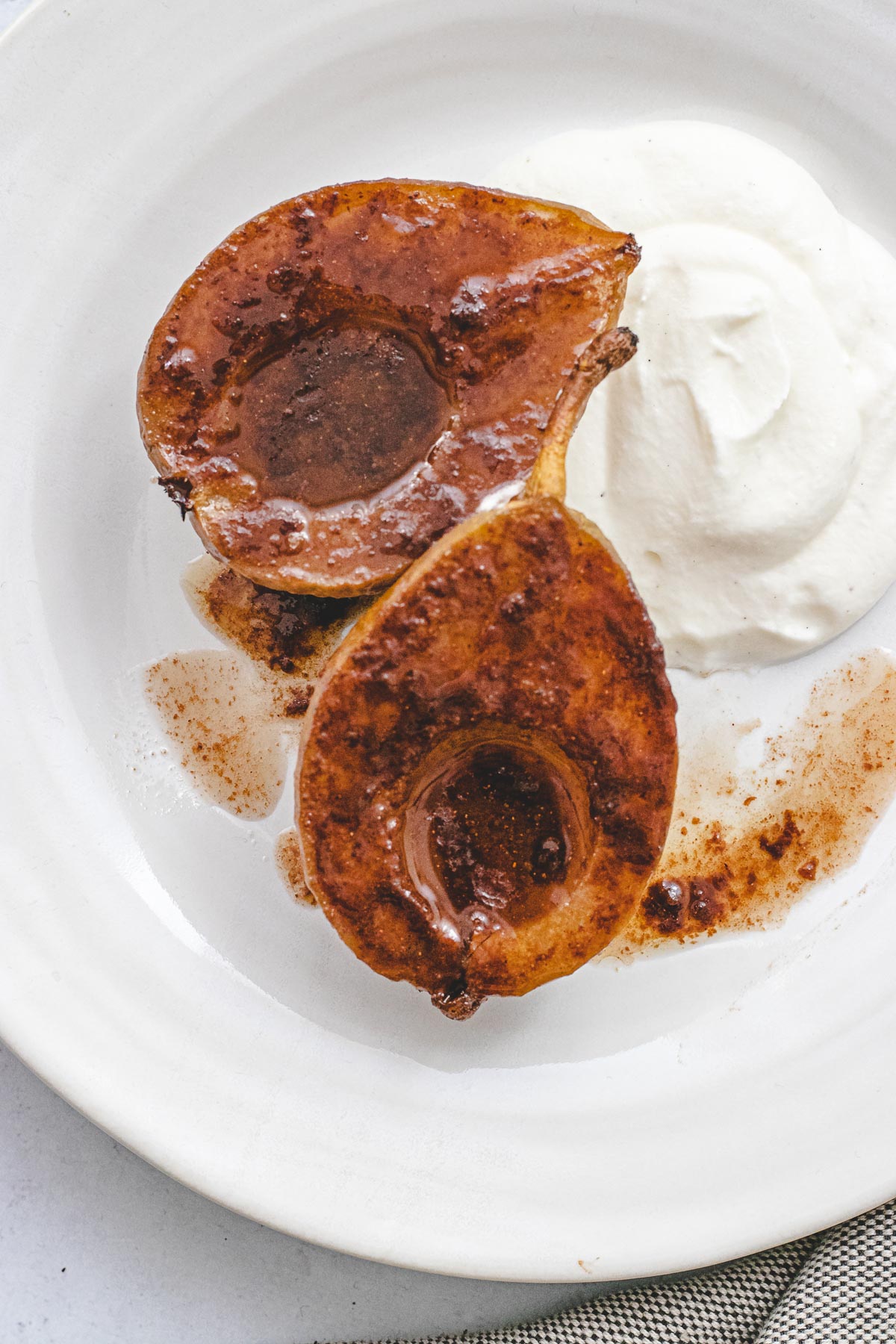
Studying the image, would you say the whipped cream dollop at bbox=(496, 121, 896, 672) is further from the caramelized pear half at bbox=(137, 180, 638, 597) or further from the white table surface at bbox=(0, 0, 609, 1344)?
the white table surface at bbox=(0, 0, 609, 1344)

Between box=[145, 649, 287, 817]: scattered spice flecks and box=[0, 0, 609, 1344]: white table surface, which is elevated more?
box=[145, 649, 287, 817]: scattered spice flecks

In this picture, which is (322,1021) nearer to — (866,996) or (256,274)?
(866,996)

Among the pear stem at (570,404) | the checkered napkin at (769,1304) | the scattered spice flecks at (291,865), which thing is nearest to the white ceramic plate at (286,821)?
the scattered spice flecks at (291,865)

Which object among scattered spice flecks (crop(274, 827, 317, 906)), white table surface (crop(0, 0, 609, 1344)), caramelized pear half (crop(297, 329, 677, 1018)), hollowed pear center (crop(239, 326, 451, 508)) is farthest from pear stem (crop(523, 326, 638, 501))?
white table surface (crop(0, 0, 609, 1344))

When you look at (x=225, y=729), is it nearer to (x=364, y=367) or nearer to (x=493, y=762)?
(x=493, y=762)

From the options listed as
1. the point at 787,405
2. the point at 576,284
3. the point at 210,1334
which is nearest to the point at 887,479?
the point at 787,405

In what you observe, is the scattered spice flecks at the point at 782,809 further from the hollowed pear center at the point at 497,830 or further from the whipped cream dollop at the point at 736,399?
the hollowed pear center at the point at 497,830
